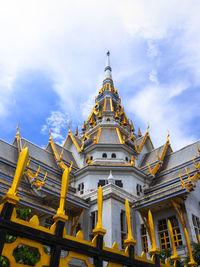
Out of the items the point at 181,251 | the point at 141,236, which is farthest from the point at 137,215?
the point at 181,251

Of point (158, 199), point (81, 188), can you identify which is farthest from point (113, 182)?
point (158, 199)

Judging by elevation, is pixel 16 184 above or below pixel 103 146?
below

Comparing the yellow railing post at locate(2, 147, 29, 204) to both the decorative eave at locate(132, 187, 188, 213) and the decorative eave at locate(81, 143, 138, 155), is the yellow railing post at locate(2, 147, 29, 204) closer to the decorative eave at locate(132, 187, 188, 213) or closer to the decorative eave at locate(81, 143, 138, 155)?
the decorative eave at locate(132, 187, 188, 213)

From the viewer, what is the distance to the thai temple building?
615 inches

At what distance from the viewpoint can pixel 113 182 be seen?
18953mm

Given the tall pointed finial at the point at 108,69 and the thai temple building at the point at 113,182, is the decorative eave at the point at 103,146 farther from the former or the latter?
the tall pointed finial at the point at 108,69

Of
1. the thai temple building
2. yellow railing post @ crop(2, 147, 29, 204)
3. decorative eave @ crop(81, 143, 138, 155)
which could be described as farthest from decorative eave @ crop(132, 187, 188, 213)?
yellow railing post @ crop(2, 147, 29, 204)

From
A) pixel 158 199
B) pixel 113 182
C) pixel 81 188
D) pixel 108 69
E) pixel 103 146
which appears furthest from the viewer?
pixel 108 69

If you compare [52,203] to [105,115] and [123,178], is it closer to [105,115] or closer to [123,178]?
[123,178]

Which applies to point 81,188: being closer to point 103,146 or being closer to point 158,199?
point 103,146

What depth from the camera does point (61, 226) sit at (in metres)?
3.42

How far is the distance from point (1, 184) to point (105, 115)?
18889mm

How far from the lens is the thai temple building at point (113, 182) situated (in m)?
15.6

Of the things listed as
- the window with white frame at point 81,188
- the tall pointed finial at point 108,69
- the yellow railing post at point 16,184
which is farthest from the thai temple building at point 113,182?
the tall pointed finial at point 108,69
